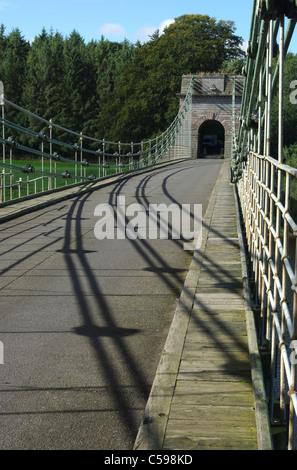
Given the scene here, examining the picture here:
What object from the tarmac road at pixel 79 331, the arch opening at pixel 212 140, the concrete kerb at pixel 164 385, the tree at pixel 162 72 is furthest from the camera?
the arch opening at pixel 212 140

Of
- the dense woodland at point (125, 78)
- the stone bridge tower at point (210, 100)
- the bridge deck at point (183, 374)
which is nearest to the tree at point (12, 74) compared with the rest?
the dense woodland at point (125, 78)

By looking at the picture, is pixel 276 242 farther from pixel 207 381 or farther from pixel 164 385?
pixel 164 385

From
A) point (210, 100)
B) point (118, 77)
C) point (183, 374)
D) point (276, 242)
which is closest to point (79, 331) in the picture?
point (183, 374)

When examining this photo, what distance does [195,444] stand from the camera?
2.55 m

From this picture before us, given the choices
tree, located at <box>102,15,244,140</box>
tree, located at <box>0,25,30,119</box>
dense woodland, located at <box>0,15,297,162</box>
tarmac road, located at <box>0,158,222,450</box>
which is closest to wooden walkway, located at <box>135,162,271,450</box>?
tarmac road, located at <box>0,158,222,450</box>

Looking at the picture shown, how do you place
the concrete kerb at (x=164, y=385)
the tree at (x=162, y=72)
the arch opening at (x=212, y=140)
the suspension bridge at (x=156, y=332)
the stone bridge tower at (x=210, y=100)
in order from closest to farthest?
the concrete kerb at (x=164, y=385)
the suspension bridge at (x=156, y=332)
the stone bridge tower at (x=210, y=100)
the tree at (x=162, y=72)
the arch opening at (x=212, y=140)

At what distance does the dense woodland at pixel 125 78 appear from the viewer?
163ft

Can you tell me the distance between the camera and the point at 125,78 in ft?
175

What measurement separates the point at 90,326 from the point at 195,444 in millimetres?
1876

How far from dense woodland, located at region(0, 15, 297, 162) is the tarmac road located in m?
35.3

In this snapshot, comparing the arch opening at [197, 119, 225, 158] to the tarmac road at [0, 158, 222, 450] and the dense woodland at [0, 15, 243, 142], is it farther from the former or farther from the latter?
the tarmac road at [0, 158, 222, 450]

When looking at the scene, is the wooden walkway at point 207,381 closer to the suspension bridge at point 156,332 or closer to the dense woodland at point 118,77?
the suspension bridge at point 156,332

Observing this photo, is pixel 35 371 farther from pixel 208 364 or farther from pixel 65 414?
pixel 208 364

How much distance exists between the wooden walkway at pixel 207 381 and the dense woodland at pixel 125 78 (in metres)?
37.5
